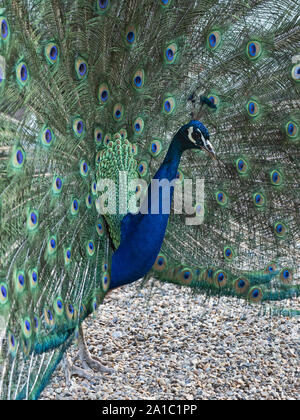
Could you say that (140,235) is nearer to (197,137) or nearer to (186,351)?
(197,137)

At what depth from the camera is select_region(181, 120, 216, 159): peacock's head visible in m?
2.25

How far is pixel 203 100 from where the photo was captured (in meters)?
2.35

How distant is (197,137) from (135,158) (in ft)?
1.33

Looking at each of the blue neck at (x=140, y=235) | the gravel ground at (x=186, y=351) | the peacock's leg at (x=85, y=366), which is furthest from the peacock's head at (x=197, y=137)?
→ the peacock's leg at (x=85, y=366)

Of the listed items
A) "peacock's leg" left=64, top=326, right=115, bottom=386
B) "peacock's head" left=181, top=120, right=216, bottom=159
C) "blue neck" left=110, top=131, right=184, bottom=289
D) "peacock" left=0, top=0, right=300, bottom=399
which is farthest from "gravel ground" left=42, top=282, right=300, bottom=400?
"peacock's head" left=181, top=120, right=216, bottom=159

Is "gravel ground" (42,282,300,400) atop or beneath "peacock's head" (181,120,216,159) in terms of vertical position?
beneath

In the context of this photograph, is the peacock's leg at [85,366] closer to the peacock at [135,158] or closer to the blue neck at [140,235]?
the peacock at [135,158]

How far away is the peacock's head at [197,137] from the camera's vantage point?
225 centimetres

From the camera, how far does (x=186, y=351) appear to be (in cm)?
299

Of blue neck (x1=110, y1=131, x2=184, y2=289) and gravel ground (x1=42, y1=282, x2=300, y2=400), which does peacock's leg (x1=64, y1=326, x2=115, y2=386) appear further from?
blue neck (x1=110, y1=131, x2=184, y2=289)

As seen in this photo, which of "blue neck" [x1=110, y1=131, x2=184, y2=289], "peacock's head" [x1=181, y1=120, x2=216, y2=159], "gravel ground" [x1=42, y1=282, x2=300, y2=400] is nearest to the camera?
"peacock's head" [x1=181, y1=120, x2=216, y2=159]

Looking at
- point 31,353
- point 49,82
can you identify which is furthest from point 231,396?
point 49,82

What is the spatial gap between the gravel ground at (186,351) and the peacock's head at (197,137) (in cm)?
107

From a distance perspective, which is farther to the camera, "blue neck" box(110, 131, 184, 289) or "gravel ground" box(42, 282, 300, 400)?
"gravel ground" box(42, 282, 300, 400)
